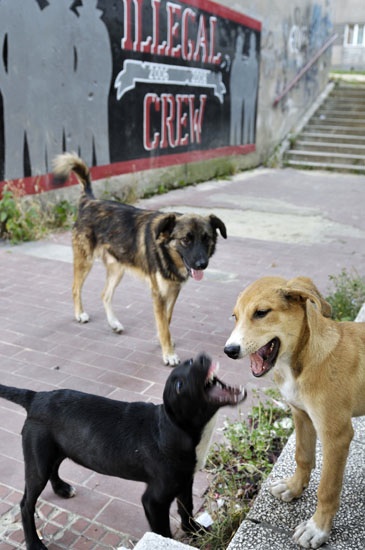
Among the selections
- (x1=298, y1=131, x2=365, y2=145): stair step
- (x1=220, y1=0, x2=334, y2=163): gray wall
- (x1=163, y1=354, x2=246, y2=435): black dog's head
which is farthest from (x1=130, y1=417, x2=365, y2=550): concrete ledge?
(x1=298, y1=131, x2=365, y2=145): stair step

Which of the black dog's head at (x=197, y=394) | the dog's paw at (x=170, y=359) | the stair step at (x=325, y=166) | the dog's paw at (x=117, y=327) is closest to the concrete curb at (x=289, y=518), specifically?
the black dog's head at (x=197, y=394)

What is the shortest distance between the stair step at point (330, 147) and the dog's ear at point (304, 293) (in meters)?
16.1

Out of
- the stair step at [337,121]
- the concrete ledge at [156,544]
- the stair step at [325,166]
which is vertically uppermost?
the stair step at [337,121]

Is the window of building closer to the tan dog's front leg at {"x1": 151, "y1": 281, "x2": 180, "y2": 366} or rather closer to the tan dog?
the tan dog's front leg at {"x1": 151, "y1": 281, "x2": 180, "y2": 366}

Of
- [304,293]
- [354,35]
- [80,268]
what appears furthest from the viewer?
[354,35]

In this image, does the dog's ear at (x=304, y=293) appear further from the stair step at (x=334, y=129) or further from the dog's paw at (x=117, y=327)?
the stair step at (x=334, y=129)

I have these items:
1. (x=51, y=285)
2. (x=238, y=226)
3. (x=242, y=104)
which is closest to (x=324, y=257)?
(x=238, y=226)

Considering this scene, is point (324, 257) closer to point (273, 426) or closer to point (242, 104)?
point (273, 426)

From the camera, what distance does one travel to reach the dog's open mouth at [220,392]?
2.24m

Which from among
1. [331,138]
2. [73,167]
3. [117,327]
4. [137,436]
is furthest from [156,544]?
[331,138]

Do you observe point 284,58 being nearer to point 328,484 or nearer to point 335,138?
point 335,138

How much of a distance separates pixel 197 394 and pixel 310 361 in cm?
52

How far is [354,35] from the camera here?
34.5 meters

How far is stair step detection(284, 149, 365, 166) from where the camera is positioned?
1702cm
